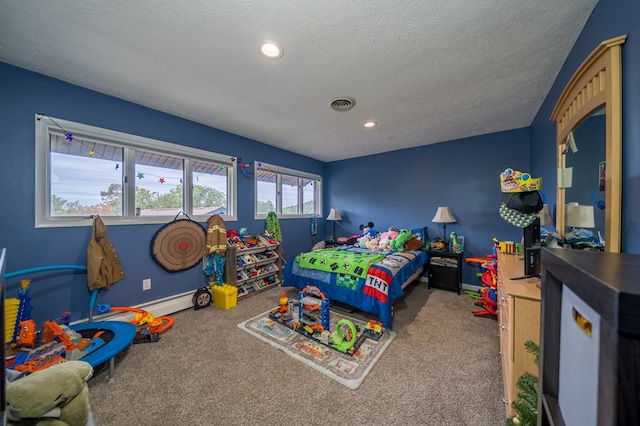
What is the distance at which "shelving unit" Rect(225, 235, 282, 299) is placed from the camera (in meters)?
3.18

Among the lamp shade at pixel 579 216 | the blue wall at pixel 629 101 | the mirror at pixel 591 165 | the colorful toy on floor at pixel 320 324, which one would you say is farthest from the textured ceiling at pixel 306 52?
the colorful toy on floor at pixel 320 324

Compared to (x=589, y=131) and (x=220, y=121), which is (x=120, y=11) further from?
(x=589, y=131)

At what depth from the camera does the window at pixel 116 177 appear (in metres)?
2.11

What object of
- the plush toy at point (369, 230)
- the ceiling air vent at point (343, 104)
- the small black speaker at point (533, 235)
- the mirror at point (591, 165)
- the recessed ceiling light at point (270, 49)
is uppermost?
the ceiling air vent at point (343, 104)

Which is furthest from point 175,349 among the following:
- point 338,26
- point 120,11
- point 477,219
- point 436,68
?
point 477,219

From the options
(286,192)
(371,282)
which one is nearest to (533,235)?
(371,282)

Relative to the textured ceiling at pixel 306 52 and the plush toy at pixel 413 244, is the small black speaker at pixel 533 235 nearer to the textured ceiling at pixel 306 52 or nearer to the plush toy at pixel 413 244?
the textured ceiling at pixel 306 52

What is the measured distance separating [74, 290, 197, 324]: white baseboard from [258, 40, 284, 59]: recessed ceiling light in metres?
2.89

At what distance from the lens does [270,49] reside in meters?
1.65

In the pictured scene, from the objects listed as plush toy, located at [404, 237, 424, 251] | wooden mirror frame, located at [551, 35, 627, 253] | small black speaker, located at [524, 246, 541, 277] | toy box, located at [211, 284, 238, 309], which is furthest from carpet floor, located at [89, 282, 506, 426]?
plush toy, located at [404, 237, 424, 251]

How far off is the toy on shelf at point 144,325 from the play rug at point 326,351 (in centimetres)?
75

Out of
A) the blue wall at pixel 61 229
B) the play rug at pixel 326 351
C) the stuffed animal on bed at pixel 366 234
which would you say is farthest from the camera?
the stuffed animal on bed at pixel 366 234

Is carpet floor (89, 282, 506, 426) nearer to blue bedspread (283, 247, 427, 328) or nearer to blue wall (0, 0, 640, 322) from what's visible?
blue bedspread (283, 247, 427, 328)

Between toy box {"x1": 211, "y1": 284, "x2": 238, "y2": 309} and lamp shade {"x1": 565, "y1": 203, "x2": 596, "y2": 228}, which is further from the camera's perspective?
toy box {"x1": 211, "y1": 284, "x2": 238, "y2": 309}
